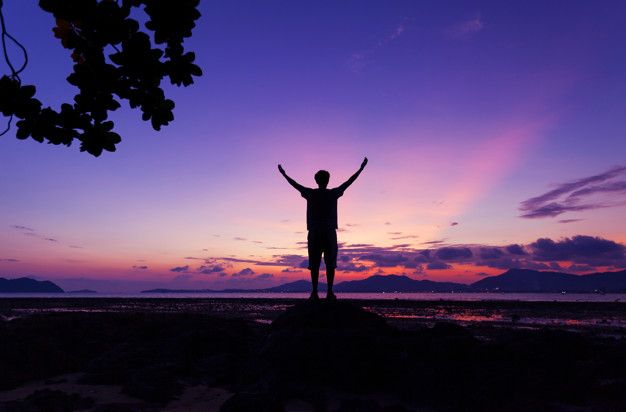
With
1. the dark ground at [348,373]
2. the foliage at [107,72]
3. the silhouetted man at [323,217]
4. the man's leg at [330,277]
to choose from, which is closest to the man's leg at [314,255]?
the silhouetted man at [323,217]

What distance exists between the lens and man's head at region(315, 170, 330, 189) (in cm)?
1083

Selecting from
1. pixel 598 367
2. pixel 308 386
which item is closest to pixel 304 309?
pixel 308 386

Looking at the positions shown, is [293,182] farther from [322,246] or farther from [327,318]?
[327,318]

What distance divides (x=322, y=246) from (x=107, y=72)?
27.1ft

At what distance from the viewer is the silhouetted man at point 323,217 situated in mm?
10711

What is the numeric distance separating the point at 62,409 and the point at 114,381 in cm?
231

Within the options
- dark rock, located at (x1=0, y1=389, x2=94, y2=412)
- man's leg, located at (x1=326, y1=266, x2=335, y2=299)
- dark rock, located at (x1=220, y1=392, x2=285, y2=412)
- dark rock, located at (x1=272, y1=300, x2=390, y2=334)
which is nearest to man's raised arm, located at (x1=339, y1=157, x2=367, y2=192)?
man's leg, located at (x1=326, y1=266, x2=335, y2=299)

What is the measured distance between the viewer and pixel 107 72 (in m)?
2.90

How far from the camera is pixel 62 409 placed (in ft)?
29.3

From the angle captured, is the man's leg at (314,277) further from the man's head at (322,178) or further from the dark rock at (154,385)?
the dark rock at (154,385)

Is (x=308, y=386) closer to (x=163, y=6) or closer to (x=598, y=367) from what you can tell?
(x=598, y=367)

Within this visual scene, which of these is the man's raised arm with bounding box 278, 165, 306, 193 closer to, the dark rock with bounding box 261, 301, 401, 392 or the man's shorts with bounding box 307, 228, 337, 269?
the man's shorts with bounding box 307, 228, 337, 269

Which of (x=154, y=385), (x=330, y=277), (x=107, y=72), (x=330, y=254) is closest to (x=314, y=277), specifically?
(x=330, y=277)

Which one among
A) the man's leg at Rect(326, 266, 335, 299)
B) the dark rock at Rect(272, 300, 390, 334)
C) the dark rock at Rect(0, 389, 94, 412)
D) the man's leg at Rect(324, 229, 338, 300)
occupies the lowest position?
the dark rock at Rect(0, 389, 94, 412)
